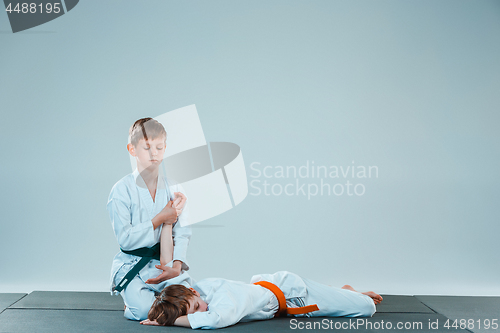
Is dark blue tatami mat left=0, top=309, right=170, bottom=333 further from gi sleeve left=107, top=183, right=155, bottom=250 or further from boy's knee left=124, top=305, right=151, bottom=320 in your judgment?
gi sleeve left=107, top=183, right=155, bottom=250

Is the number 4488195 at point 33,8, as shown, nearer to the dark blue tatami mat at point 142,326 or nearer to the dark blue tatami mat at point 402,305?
the dark blue tatami mat at point 142,326

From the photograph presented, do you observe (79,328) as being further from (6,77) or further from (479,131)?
(479,131)

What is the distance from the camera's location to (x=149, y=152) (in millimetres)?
2561

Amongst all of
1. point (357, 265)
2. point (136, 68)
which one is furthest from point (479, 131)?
point (136, 68)

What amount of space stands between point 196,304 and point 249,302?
261mm

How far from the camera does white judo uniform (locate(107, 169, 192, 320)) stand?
7.96 ft

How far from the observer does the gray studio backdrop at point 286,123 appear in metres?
3.88

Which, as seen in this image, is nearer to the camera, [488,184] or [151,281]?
[151,281]

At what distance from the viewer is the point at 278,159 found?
3.96 m

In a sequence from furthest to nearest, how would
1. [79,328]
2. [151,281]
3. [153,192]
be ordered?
[153,192] → [151,281] → [79,328]

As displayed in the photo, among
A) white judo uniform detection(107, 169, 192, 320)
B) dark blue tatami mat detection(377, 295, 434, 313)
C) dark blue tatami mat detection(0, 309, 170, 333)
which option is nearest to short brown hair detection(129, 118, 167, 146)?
white judo uniform detection(107, 169, 192, 320)

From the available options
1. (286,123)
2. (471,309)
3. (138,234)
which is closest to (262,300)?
(138,234)

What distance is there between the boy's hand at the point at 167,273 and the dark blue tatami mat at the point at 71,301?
520 millimetres

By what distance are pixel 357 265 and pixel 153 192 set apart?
2.09 metres
